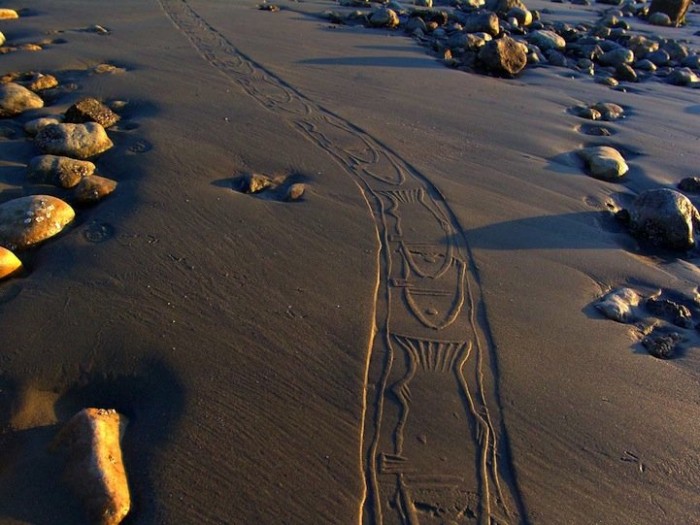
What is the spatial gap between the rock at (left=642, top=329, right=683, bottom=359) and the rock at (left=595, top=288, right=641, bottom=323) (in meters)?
0.15

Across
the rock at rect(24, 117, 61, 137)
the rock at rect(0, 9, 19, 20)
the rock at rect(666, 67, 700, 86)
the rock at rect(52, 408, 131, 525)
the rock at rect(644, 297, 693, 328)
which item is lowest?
the rock at rect(52, 408, 131, 525)

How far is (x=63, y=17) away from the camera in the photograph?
24.5 ft

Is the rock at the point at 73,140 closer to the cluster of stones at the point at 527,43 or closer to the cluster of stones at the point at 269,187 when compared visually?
the cluster of stones at the point at 269,187

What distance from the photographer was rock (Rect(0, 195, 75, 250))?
9.93ft

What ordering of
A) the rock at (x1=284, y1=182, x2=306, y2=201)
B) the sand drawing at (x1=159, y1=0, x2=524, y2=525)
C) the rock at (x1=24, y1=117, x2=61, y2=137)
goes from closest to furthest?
the sand drawing at (x1=159, y1=0, x2=524, y2=525), the rock at (x1=284, y1=182, x2=306, y2=201), the rock at (x1=24, y1=117, x2=61, y2=137)

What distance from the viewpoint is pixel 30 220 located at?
3082mm

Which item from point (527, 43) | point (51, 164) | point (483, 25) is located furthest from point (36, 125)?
point (527, 43)

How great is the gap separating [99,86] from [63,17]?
3.20 meters

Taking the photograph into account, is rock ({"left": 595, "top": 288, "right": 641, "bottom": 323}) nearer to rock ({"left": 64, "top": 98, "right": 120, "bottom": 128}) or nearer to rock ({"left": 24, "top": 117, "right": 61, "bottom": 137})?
rock ({"left": 64, "top": 98, "right": 120, "bottom": 128})

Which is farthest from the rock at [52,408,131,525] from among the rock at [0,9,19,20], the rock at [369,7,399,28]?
the rock at [369,7,399,28]

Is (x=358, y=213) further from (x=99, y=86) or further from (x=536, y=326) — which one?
(x=99, y=86)

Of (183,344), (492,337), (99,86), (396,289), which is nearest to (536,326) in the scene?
(492,337)

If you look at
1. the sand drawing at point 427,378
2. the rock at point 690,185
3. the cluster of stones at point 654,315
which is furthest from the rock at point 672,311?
the rock at point 690,185

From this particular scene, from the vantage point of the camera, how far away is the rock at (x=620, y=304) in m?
3.05
